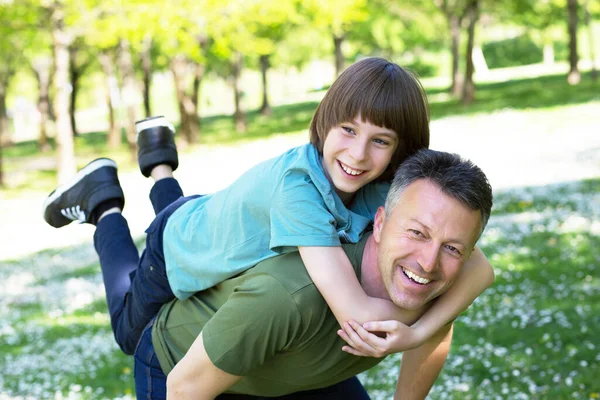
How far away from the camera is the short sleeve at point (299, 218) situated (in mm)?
2764

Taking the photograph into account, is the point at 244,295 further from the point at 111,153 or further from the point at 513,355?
the point at 111,153

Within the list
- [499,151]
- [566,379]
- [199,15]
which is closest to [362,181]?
[566,379]

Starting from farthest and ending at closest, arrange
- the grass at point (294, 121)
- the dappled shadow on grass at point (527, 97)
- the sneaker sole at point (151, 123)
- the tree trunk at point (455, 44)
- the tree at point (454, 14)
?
the tree trunk at point (455, 44)
the tree at point (454, 14)
the dappled shadow on grass at point (527, 97)
the grass at point (294, 121)
the sneaker sole at point (151, 123)

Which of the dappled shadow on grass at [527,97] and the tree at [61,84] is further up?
the tree at [61,84]

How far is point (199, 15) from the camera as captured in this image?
2038 centimetres

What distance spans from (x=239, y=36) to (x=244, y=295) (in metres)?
21.1

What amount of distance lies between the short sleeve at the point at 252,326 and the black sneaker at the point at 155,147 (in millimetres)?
1860

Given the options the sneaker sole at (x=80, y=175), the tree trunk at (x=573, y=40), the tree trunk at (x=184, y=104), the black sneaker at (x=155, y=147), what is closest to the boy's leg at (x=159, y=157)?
the black sneaker at (x=155, y=147)

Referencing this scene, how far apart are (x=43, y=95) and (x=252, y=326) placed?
3956cm

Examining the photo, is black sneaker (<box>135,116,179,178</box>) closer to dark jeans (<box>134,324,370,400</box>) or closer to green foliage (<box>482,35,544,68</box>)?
dark jeans (<box>134,324,370,400</box>)

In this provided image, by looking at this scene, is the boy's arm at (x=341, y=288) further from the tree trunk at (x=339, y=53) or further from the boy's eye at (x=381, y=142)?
the tree trunk at (x=339, y=53)

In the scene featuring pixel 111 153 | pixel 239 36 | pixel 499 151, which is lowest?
pixel 111 153

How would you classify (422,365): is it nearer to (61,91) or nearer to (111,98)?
(61,91)

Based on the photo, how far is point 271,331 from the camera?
2580 mm
